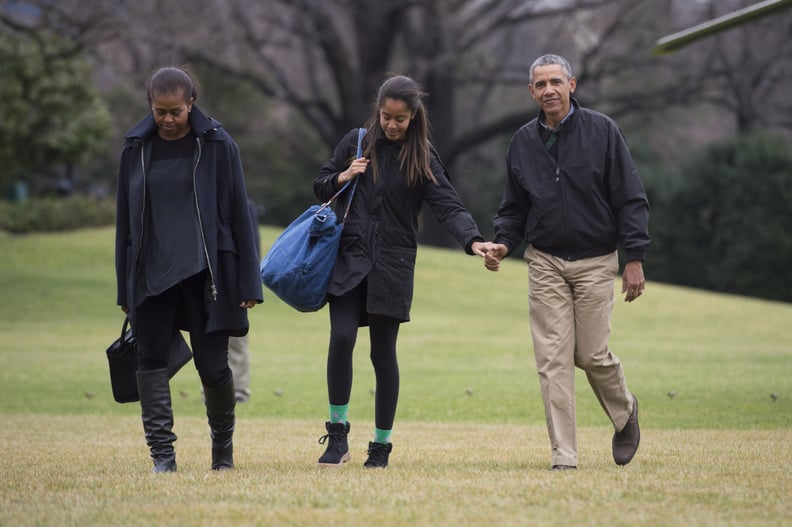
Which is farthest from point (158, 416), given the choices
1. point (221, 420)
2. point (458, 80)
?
point (458, 80)

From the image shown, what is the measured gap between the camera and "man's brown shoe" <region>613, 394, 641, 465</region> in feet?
22.4

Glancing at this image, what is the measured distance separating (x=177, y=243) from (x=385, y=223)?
44.7 inches

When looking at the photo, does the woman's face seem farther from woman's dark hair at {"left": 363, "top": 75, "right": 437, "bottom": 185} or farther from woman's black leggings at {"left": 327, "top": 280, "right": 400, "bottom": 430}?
woman's black leggings at {"left": 327, "top": 280, "right": 400, "bottom": 430}

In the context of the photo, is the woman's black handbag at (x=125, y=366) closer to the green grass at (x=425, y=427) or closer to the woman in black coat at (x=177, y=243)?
the woman in black coat at (x=177, y=243)

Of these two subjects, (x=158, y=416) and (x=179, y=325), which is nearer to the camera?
(x=158, y=416)

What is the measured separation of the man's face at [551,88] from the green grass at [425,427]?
77.3 inches

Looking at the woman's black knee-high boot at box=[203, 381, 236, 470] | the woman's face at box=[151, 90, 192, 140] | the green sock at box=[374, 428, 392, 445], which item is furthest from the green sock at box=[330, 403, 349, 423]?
the woman's face at box=[151, 90, 192, 140]

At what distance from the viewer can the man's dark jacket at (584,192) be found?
6.73m

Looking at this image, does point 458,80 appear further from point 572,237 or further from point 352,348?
point 352,348

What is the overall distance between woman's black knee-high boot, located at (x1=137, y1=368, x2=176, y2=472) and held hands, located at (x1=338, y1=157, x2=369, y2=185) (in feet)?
4.59

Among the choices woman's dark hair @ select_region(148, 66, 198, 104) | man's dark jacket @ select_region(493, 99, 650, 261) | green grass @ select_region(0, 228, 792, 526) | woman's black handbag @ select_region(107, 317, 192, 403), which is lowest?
green grass @ select_region(0, 228, 792, 526)

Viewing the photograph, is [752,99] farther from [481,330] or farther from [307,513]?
[307,513]

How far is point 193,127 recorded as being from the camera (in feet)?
21.3

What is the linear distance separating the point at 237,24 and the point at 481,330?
42.5 ft
